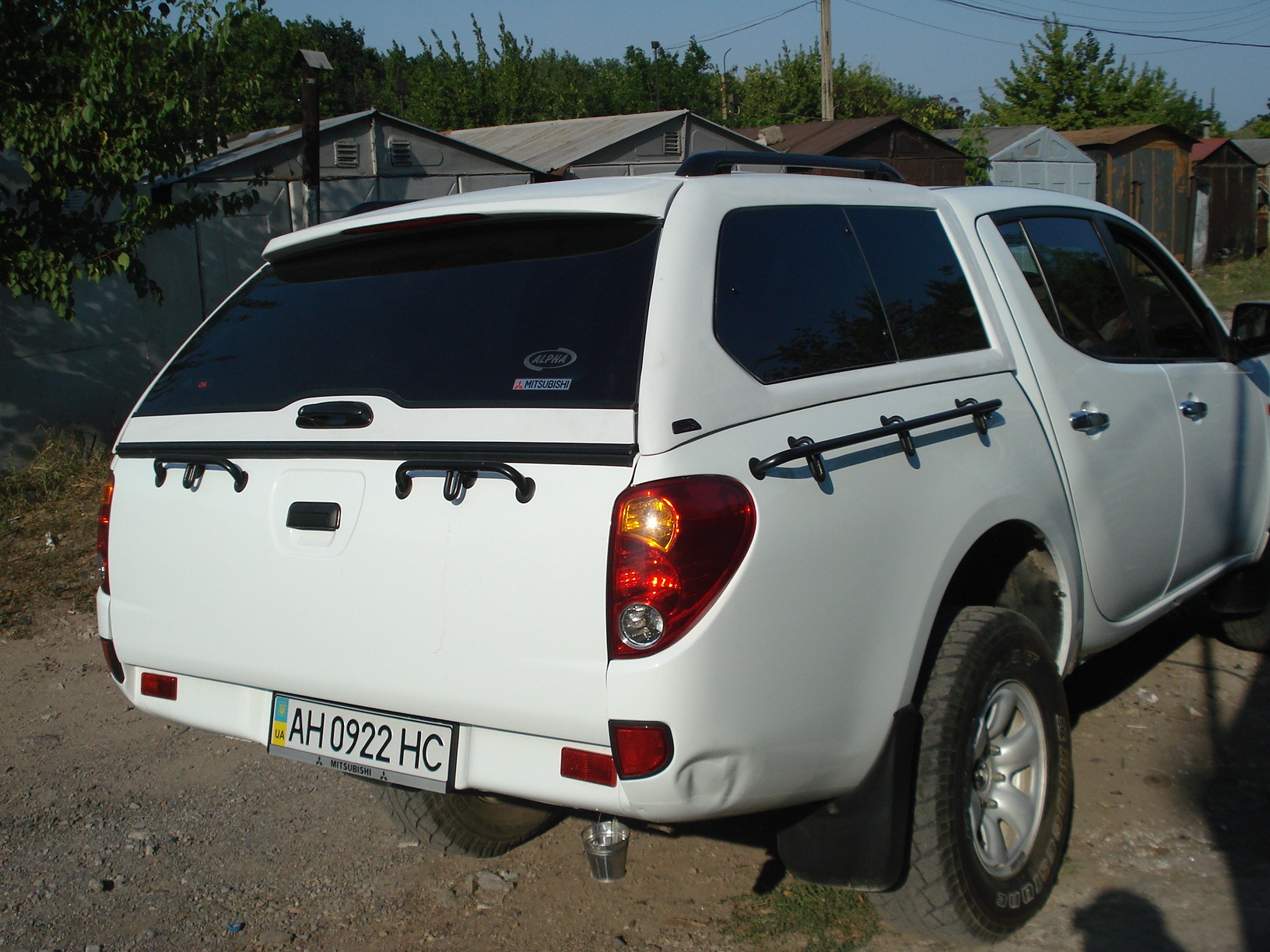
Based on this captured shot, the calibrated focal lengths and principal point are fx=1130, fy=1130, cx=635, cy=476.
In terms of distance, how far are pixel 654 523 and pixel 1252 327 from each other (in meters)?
3.30

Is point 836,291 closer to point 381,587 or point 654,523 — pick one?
point 654,523

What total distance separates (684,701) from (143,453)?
5.19 ft

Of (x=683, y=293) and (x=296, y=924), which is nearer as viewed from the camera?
(x=683, y=293)

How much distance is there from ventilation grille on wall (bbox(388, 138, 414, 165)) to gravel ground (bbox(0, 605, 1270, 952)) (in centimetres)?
1025

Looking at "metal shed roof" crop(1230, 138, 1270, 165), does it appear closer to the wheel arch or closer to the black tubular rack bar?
the wheel arch

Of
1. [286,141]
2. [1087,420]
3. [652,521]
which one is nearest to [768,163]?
[1087,420]

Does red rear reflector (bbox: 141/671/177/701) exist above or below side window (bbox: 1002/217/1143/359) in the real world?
below

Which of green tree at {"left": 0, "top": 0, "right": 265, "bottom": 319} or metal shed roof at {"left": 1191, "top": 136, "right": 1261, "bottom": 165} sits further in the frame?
metal shed roof at {"left": 1191, "top": 136, "right": 1261, "bottom": 165}

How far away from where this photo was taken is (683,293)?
90.8 inches

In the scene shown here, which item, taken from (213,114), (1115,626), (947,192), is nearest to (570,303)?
(947,192)

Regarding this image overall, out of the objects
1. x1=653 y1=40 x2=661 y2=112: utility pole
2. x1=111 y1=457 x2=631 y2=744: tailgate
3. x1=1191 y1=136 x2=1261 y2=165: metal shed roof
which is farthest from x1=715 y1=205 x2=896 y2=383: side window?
x1=653 y1=40 x2=661 y2=112: utility pole

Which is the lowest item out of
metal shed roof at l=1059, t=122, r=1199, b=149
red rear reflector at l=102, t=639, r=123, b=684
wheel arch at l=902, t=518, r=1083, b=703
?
red rear reflector at l=102, t=639, r=123, b=684

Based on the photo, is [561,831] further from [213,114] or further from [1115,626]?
[213,114]

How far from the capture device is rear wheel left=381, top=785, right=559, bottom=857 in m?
3.23
